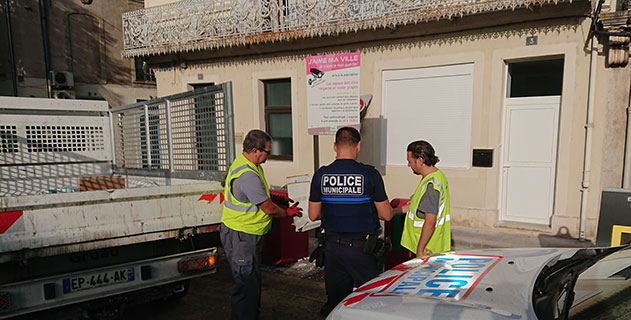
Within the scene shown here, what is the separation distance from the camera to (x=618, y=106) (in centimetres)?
582

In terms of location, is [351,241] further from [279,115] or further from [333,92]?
[279,115]

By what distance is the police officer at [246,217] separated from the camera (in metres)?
3.32

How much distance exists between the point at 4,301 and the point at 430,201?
10.6ft

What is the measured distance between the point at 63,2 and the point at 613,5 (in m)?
16.9

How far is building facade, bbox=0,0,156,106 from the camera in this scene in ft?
45.5

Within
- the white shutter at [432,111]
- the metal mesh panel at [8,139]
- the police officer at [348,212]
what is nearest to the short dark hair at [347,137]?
the police officer at [348,212]

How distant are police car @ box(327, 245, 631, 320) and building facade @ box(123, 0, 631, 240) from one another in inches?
161

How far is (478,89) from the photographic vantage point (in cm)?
675

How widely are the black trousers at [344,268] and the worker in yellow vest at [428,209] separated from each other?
18.1 inches

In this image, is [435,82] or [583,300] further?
[435,82]

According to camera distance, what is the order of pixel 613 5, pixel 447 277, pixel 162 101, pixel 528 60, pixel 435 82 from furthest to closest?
1. pixel 435 82
2. pixel 528 60
3. pixel 613 5
4. pixel 162 101
5. pixel 447 277

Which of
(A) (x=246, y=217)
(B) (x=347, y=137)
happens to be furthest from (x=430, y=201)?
(A) (x=246, y=217)

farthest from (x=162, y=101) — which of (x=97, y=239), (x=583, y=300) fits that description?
(x=583, y=300)

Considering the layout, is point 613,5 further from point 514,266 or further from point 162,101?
point 162,101
